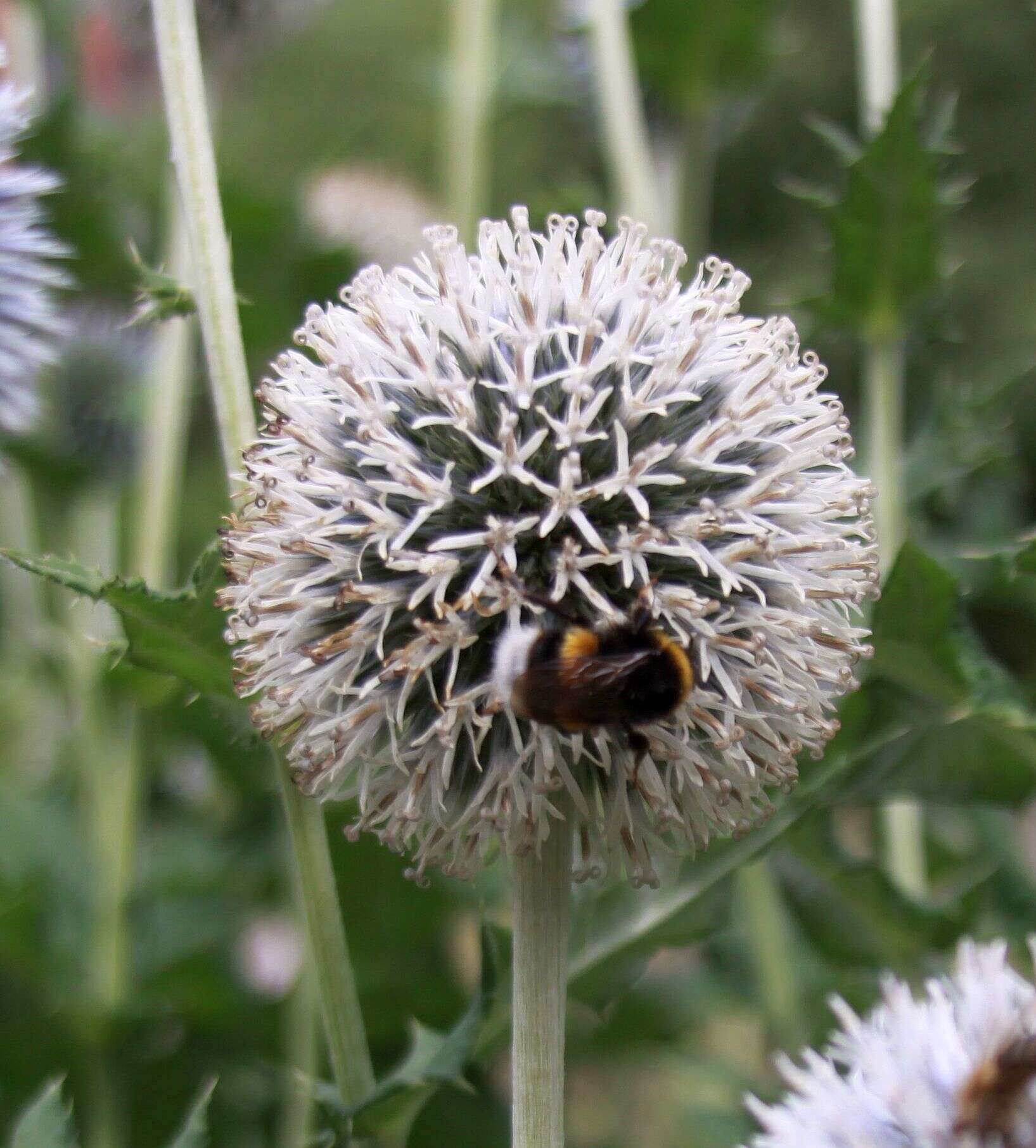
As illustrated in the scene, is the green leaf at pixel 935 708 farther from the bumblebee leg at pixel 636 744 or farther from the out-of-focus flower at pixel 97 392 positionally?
the out-of-focus flower at pixel 97 392

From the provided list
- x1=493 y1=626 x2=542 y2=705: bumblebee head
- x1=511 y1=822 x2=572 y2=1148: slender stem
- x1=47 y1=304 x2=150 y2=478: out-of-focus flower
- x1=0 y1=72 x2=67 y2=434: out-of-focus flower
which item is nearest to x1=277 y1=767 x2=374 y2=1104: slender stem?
x1=511 y1=822 x2=572 y2=1148: slender stem

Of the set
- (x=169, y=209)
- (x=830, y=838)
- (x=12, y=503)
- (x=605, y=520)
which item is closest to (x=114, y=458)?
(x=12, y=503)

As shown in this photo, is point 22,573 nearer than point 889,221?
No

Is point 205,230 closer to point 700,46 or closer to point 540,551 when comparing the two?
point 540,551

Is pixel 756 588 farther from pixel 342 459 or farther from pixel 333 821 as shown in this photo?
pixel 333 821

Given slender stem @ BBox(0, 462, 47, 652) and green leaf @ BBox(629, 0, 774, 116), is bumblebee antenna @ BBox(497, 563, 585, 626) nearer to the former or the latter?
slender stem @ BBox(0, 462, 47, 652)

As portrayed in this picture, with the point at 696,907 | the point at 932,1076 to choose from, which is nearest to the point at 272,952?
the point at 696,907
